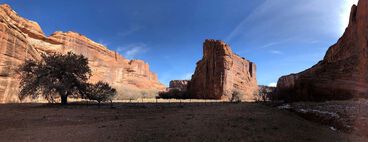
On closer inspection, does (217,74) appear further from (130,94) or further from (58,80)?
(58,80)

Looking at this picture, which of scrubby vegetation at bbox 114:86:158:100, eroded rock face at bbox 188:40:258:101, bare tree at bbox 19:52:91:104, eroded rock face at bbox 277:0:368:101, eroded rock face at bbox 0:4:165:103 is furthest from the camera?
scrubby vegetation at bbox 114:86:158:100

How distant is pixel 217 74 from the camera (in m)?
59.1

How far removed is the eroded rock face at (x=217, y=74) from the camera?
191ft

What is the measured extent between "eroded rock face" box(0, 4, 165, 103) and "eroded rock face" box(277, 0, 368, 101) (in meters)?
31.9

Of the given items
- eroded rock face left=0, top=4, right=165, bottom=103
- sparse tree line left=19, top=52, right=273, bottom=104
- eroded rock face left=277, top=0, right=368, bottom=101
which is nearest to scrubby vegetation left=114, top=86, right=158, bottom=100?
eroded rock face left=0, top=4, right=165, bottom=103

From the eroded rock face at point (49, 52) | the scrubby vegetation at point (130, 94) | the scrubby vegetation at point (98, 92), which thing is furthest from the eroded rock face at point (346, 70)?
the scrubby vegetation at point (130, 94)

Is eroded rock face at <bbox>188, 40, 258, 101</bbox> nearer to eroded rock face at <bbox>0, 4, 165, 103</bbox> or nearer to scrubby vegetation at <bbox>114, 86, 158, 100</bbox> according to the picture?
scrubby vegetation at <bbox>114, 86, 158, 100</bbox>

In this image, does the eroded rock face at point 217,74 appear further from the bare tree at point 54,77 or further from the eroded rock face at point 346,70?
the eroded rock face at point 346,70

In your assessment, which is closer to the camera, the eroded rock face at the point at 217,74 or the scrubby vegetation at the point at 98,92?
the scrubby vegetation at the point at 98,92

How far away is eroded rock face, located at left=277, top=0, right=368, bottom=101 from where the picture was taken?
435 inches

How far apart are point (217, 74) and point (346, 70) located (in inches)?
1851

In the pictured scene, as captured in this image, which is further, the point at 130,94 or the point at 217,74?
the point at 130,94

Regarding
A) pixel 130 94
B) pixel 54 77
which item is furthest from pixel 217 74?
pixel 54 77

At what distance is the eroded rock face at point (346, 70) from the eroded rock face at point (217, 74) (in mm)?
40767
